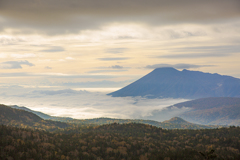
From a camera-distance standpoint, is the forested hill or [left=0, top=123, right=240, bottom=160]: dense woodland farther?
the forested hill

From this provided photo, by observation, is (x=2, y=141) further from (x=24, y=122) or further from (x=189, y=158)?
(x=24, y=122)

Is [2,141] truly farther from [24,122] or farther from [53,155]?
[24,122]

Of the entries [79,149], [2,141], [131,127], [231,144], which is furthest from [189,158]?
[131,127]

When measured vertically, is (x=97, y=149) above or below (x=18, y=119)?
above

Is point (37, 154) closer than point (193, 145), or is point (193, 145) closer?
point (37, 154)

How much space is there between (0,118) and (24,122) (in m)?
12.5

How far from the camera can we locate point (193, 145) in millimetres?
47000

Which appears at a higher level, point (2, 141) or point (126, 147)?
point (2, 141)

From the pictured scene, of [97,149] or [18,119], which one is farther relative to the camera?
[18,119]

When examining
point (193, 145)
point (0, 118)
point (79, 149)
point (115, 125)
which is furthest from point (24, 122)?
point (193, 145)

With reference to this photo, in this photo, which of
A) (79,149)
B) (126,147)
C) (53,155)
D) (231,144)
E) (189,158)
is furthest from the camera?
(231,144)

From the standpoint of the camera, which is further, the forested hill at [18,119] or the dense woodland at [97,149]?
the forested hill at [18,119]

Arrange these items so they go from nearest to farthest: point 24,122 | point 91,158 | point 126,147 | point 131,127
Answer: point 91,158
point 126,147
point 131,127
point 24,122

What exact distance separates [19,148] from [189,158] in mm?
24730
